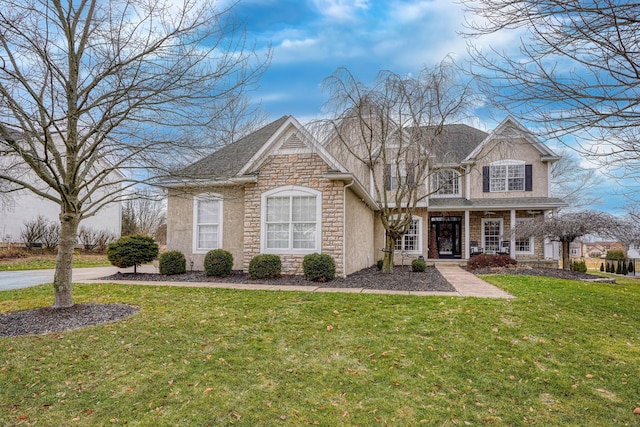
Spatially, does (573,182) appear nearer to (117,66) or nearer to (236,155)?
(236,155)

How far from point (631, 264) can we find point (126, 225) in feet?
110

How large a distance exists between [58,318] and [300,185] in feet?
23.1

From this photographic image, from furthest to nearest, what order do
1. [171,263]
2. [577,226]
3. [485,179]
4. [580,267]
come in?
1. [485,179]
2. [580,267]
3. [577,226]
4. [171,263]

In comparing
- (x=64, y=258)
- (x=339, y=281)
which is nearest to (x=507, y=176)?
(x=339, y=281)

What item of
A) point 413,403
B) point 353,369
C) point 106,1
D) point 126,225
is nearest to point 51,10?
point 106,1

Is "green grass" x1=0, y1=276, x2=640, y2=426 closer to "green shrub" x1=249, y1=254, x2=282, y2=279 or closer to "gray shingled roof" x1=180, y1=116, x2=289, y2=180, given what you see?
"green shrub" x1=249, y1=254, x2=282, y2=279

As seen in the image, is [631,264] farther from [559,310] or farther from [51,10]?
[51,10]

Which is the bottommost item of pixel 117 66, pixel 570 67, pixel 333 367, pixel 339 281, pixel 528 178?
pixel 333 367

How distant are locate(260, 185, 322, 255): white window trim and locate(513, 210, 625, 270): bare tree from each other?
946 cm

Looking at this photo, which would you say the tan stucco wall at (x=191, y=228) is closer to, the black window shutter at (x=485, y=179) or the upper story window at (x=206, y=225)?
the upper story window at (x=206, y=225)

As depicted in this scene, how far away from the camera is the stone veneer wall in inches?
440

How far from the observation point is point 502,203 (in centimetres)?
1823

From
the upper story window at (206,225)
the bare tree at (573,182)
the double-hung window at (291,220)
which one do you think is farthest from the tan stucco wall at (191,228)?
the bare tree at (573,182)

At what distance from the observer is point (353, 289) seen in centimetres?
931
